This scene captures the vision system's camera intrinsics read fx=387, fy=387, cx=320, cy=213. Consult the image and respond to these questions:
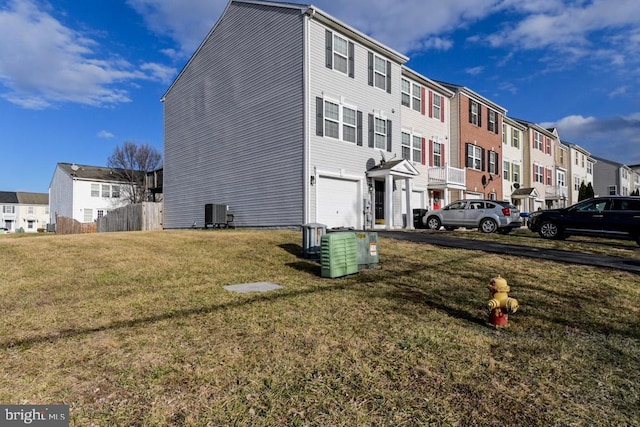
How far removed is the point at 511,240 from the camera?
46.1 ft

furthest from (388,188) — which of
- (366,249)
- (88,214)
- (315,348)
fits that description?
(88,214)

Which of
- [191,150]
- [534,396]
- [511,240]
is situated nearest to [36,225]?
[191,150]

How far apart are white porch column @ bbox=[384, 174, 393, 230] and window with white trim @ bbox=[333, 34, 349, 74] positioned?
5.37m

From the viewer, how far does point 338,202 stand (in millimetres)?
17234

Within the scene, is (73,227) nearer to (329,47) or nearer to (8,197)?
(329,47)

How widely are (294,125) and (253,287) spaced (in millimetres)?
10393

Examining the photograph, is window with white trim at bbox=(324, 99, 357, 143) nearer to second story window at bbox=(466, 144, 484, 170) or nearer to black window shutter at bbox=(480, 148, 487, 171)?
second story window at bbox=(466, 144, 484, 170)

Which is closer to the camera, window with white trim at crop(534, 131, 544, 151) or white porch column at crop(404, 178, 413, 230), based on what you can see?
white porch column at crop(404, 178, 413, 230)

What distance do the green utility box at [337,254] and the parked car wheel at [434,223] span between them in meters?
11.7

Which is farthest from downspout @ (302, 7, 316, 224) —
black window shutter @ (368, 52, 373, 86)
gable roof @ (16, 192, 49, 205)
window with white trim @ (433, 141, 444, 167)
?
gable roof @ (16, 192, 49, 205)

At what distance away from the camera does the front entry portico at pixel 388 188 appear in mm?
18172

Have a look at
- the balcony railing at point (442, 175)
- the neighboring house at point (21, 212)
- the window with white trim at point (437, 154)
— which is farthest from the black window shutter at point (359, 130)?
the neighboring house at point (21, 212)

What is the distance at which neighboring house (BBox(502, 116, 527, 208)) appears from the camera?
107ft

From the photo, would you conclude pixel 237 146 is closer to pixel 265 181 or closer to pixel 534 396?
pixel 265 181
